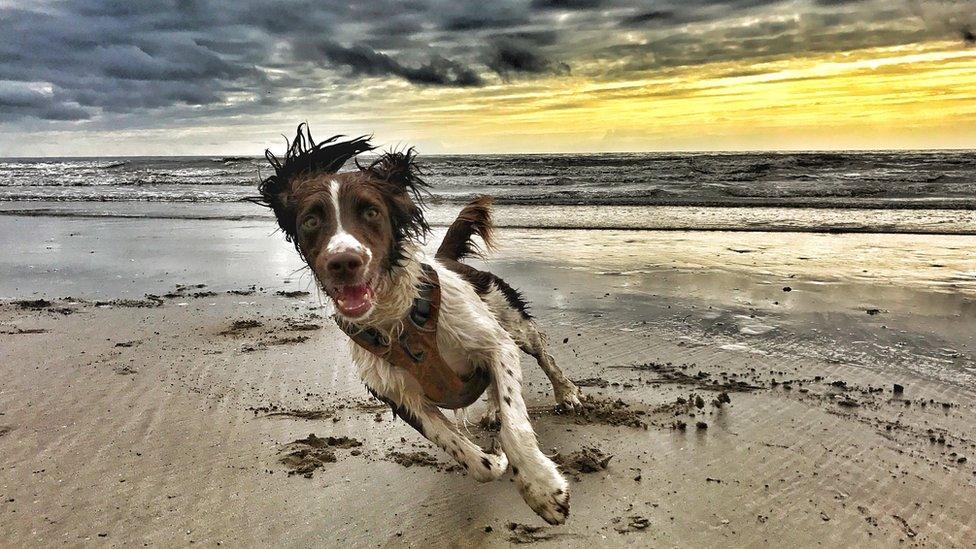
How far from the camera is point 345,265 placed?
10.0 ft

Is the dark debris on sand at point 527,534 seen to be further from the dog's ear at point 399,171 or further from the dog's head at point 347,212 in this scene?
the dog's ear at point 399,171

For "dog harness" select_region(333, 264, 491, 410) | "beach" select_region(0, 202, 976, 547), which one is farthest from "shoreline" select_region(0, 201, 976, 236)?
"dog harness" select_region(333, 264, 491, 410)

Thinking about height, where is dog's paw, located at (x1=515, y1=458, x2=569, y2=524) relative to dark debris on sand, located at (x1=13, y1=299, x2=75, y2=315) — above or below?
above

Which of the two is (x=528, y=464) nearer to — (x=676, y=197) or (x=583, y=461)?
(x=583, y=461)

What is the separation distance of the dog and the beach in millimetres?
257

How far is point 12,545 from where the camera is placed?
3.05m

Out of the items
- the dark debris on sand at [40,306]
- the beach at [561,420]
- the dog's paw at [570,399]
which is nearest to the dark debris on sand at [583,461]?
the beach at [561,420]

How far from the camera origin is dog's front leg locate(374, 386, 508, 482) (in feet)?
11.3

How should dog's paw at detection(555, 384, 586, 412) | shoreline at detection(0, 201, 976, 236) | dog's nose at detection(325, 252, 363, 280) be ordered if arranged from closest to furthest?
dog's nose at detection(325, 252, 363, 280) < dog's paw at detection(555, 384, 586, 412) < shoreline at detection(0, 201, 976, 236)

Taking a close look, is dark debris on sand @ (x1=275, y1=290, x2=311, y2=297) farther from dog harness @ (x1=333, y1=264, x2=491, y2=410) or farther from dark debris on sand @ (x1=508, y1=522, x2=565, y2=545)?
dark debris on sand @ (x1=508, y1=522, x2=565, y2=545)

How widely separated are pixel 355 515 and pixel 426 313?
1.06m

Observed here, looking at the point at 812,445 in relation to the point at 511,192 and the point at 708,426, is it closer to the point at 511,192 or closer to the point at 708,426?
the point at 708,426

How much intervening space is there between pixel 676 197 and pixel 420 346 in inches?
693

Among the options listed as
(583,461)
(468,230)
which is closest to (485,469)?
(583,461)
